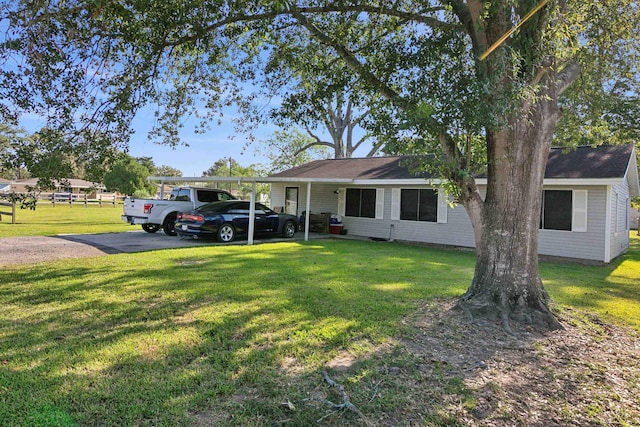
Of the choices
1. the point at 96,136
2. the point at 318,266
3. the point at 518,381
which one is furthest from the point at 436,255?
the point at 96,136

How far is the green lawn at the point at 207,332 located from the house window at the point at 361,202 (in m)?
6.92

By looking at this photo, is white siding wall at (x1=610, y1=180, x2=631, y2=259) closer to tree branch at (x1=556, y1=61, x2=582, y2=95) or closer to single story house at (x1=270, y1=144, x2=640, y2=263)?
single story house at (x1=270, y1=144, x2=640, y2=263)

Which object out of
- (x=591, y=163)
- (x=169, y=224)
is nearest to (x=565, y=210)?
(x=591, y=163)

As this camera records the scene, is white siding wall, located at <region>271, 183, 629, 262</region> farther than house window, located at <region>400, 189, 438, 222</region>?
No

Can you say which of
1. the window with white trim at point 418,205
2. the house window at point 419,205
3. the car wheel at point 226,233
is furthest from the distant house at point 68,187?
the house window at point 419,205

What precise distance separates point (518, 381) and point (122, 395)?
3.14 metres

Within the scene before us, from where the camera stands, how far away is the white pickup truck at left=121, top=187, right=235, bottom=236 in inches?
514

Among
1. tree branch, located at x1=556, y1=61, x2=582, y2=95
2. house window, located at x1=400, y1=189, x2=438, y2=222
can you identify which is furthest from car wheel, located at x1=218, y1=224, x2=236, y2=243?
tree branch, located at x1=556, y1=61, x2=582, y2=95

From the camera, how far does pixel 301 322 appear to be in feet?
15.1

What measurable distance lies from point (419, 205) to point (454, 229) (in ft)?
5.02

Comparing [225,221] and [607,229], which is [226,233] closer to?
[225,221]

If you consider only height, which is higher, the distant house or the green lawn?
the distant house

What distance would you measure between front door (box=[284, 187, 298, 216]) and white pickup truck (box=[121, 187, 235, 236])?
4768 millimetres

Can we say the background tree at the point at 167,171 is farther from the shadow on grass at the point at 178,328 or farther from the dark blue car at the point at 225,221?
the shadow on grass at the point at 178,328
